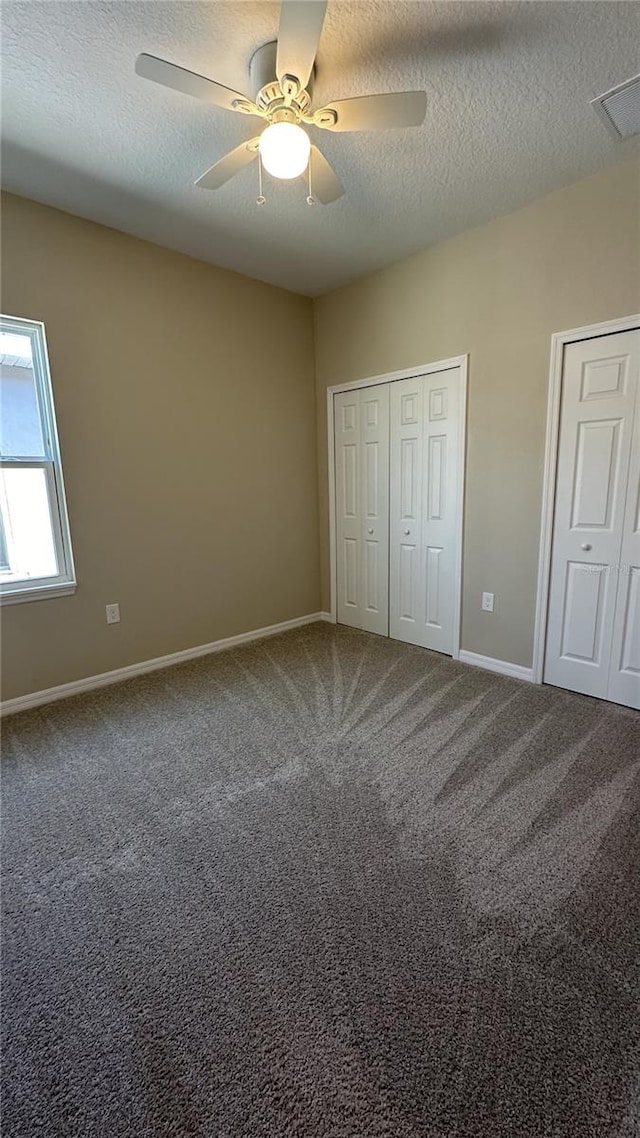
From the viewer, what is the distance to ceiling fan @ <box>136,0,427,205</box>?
1346mm

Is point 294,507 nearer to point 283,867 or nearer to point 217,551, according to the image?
point 217,551

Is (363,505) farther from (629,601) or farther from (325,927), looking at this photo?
(325,927)

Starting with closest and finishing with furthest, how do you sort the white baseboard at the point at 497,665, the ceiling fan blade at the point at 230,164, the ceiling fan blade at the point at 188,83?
the ceiling fan blade at the point at 188,83
the ceiling fan blade at the point at 230,164
the white baseboard at the point at 497,665

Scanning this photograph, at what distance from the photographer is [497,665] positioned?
9.86 ft

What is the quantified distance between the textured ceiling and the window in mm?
790

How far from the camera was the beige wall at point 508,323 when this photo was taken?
230cm

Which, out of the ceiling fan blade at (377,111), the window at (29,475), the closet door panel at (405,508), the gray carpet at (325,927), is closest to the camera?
the gray carpet at (325,927)

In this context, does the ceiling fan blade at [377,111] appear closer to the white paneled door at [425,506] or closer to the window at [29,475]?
the white paneled door at [425,506]

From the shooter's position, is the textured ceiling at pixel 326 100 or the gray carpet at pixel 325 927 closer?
the gray carpet at pixel 325 927

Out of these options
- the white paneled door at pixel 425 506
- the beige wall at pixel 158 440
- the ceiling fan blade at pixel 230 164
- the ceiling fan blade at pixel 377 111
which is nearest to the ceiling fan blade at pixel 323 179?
the ceiling fan blade at pixel 377 111

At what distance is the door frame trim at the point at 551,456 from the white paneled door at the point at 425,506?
0.57m

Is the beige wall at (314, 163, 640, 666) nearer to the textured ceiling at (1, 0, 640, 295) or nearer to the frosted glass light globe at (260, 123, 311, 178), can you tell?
the textured ceiling at (1, 0, 640, 295)

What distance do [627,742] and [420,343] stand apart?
2698 mm

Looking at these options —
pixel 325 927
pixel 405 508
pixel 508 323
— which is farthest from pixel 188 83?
pixel 325 927
